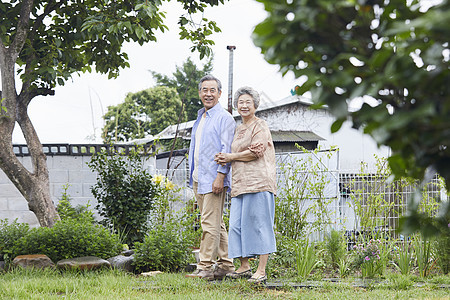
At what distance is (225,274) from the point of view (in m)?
4.70

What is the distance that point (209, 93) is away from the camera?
4.82 m

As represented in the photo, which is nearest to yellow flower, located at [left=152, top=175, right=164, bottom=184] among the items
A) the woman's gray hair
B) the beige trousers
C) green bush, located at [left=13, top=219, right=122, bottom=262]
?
green bush, located at [left=13, top=219, right=122, bottom=262]

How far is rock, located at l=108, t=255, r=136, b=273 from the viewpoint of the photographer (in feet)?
17.3

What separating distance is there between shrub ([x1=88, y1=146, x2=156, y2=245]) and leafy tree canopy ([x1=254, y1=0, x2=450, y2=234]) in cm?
544

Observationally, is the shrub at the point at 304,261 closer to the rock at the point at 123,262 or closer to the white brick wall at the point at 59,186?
the rock at the point at 123,262

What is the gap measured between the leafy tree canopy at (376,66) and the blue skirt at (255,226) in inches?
119

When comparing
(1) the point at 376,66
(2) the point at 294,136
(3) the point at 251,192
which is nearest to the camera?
(1) the point at 376,66

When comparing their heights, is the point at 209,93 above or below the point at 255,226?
above

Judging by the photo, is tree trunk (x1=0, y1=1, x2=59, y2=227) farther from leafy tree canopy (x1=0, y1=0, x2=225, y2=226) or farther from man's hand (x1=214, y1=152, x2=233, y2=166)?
man's hand (x1=214, y1=152, x2=233, y2=166)

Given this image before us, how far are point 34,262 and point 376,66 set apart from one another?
4.69 meters

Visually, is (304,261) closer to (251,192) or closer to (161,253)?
(251,192)

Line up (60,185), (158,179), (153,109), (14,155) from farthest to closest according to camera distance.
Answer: (153,109), (60,185), (158,179), (14,155)

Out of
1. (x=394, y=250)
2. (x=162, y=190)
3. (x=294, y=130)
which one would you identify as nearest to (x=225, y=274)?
(x=394, y=250)

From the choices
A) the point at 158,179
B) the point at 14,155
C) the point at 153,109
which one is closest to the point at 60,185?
the point at 14,155
